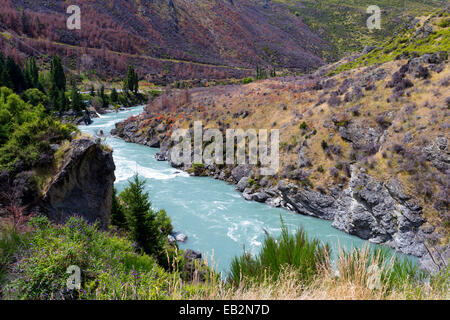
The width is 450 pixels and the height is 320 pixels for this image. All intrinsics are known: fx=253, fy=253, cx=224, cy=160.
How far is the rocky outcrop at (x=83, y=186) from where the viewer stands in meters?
9.77

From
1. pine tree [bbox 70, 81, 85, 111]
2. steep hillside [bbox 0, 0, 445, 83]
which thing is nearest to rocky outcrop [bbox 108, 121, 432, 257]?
pine tree [bbox 70, 81, 85, 111]

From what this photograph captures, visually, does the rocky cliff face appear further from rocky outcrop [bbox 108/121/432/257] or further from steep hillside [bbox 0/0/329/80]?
steep hillside [bbox 0/0/329/80]

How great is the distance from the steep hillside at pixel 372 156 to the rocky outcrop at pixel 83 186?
13624mm

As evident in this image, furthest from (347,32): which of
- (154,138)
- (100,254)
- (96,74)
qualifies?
(100,254)

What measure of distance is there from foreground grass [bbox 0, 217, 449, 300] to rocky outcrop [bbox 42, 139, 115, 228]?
5.84m

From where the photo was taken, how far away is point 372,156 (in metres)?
17.9

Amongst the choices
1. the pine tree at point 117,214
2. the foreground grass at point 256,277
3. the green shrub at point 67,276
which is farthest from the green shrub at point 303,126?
the green shrub at point 67,276

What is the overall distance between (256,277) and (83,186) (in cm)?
1016

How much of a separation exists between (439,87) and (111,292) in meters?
23.5

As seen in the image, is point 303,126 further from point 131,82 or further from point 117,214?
point 131,82

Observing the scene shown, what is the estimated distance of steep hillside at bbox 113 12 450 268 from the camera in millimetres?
14672

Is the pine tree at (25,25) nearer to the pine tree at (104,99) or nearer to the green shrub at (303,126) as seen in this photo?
the pine tree at (104,99)

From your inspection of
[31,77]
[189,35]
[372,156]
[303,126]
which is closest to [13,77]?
[31,77]
